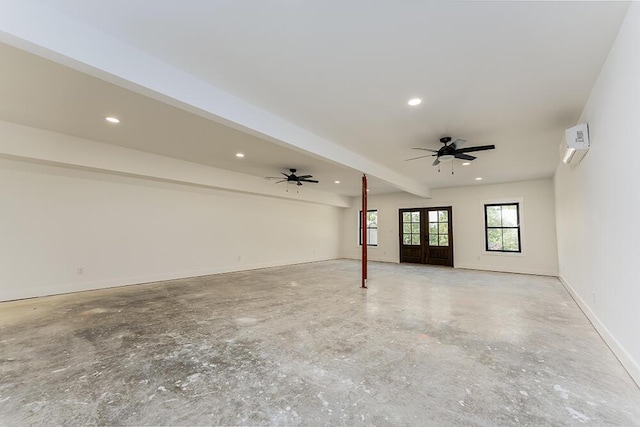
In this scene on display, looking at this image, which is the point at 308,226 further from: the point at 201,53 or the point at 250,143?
the point at 201,53

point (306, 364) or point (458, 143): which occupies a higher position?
point (458, 143)

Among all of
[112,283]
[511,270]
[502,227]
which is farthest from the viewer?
[502,227]

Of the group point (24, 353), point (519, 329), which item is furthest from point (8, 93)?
point (519, 329)

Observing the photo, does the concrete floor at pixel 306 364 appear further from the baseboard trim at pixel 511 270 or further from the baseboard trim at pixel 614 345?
the baseboard trim at pixel 511 270

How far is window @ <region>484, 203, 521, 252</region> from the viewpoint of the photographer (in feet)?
27.1

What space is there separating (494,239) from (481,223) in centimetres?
61

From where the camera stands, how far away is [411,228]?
10312 mm

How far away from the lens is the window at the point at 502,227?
8258mm

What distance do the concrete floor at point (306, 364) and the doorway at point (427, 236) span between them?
191 inches

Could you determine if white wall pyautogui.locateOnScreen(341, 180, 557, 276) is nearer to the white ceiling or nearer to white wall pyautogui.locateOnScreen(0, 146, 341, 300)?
the white ceiling

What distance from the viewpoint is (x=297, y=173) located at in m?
7.45

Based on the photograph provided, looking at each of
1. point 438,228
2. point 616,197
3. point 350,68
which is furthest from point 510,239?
point 350,68

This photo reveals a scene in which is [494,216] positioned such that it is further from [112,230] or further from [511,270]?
[112,230]

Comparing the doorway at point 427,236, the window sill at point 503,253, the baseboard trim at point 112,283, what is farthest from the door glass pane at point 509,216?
the baseboard trim at point 112,283
